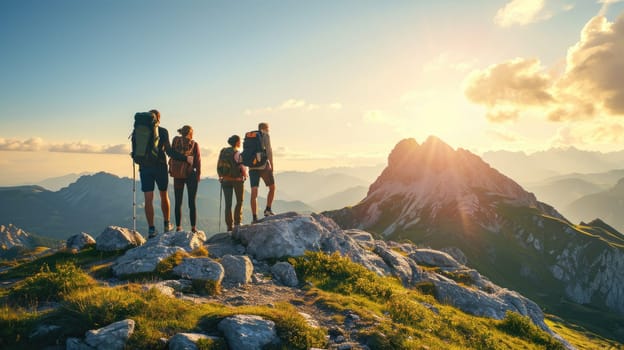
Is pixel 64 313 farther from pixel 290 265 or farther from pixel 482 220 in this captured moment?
pixel 482 220

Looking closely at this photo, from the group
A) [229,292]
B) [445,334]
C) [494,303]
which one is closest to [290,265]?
[229,292]

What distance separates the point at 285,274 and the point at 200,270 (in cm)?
372

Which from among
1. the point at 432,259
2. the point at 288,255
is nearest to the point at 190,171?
the point at 288,255

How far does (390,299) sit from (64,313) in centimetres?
1067

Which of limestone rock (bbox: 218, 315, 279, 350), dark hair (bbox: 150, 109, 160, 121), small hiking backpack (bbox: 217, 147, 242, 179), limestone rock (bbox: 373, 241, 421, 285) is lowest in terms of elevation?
limestone rock (bbox: 373, 241, 421, 285)

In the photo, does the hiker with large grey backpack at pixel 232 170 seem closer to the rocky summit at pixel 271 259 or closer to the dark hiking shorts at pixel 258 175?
the dark hiking shorts at pixel 258 175

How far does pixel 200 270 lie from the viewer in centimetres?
1276

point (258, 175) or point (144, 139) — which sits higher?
point (144, 139)

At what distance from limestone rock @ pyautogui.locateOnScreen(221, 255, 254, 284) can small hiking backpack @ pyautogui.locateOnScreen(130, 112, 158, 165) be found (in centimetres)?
633

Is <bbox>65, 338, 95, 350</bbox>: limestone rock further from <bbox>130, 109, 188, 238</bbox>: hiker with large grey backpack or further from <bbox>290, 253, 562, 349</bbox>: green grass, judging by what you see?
<bbox>130, 109, 188, 238</bbox>: hiker with large grey backpack

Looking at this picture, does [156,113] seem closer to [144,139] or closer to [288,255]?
[144,139]

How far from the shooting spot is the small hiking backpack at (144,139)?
16.4 meters

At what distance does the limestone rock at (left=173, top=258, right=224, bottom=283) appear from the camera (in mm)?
12453

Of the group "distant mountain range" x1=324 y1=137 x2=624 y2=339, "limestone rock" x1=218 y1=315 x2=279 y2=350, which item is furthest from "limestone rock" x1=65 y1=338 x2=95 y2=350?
"distant mountain range" x1=324 y1=137 x2=624 y2=339
